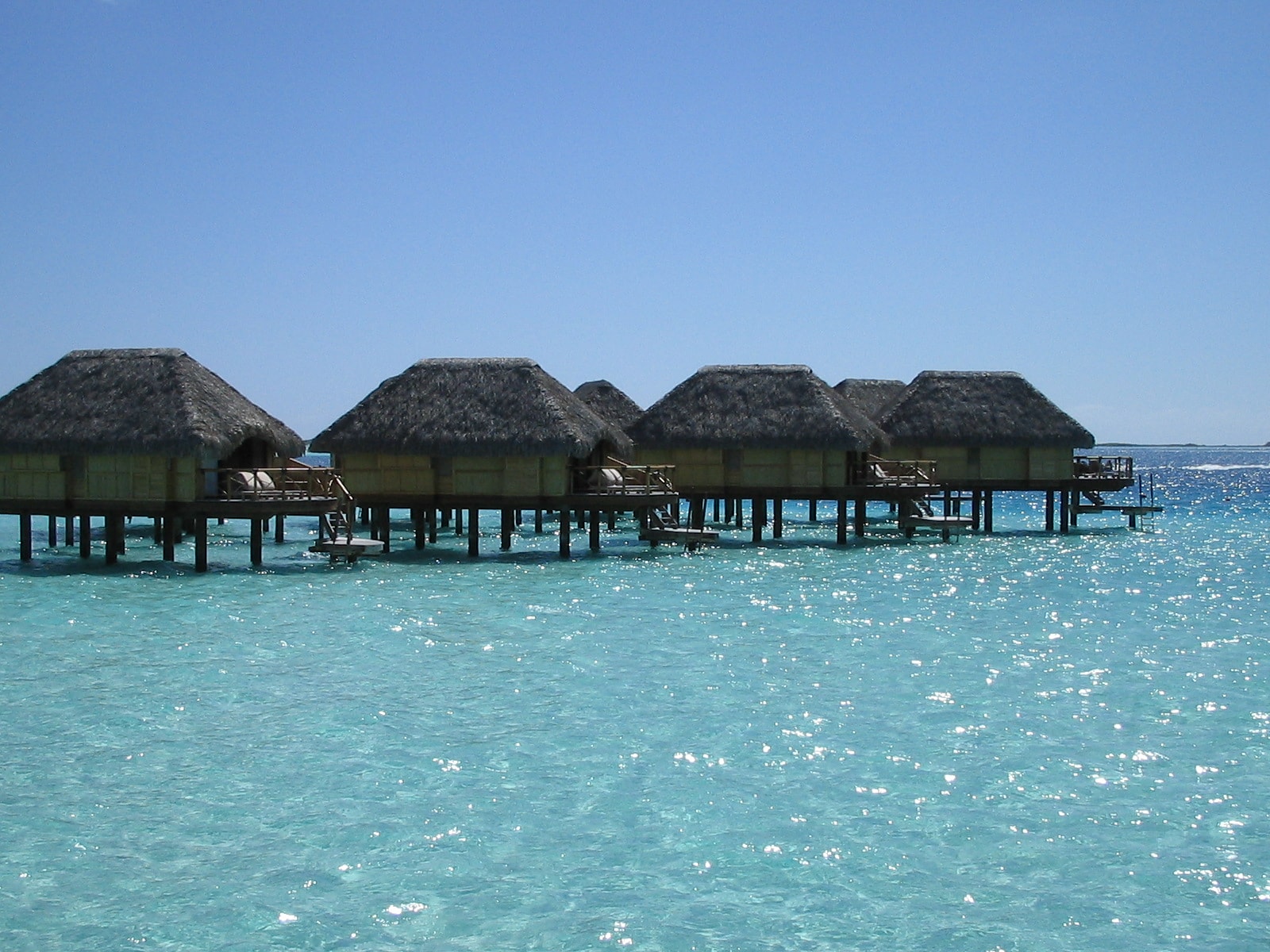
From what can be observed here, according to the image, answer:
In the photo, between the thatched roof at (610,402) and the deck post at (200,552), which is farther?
the thatched roof at (610,402)

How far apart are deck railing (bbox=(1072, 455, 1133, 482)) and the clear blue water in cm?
1908

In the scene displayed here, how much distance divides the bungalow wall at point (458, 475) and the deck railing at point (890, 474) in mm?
9463

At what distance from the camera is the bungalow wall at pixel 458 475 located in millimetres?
29750

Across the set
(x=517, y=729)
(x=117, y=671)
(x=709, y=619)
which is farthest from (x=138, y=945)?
(x=709, y=619)

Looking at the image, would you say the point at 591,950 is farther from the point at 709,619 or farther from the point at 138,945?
the point at 709,619

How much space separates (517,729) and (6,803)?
4955 millimetres

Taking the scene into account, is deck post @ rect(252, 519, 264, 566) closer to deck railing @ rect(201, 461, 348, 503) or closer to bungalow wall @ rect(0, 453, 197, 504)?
deck railing @ rect(201, 461, 348, 503)

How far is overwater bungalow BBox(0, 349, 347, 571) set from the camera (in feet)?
86.9

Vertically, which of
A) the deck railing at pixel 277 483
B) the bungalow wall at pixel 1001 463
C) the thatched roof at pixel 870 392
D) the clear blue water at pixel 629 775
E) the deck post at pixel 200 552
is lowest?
the clear blue water at pixel 629 775

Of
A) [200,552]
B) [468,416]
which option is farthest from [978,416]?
[200,552]

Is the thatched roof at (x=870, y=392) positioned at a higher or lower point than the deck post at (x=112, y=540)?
higher

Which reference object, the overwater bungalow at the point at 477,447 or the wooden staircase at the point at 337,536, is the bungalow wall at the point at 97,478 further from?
the overwater bungalow at the point at 477,447

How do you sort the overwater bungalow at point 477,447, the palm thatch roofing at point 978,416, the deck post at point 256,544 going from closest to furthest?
1. the deck post at point 256,544
2. the overwater bungalow at point 477,447
3. the palm thatch roofing at point 978,416

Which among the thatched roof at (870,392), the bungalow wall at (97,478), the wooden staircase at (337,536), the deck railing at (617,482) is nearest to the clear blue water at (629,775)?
the bungalow wall at (97,478)
